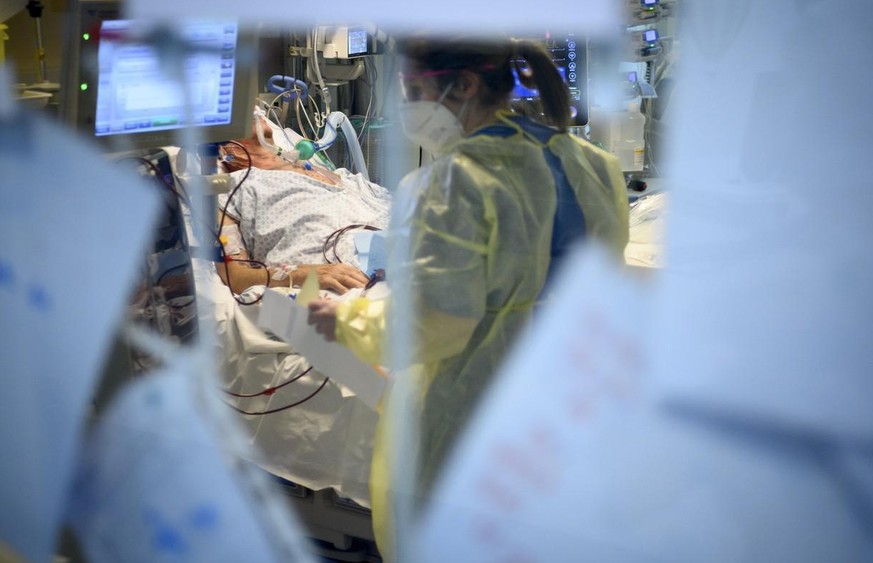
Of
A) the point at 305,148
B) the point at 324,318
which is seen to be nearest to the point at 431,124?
the point at 324,318

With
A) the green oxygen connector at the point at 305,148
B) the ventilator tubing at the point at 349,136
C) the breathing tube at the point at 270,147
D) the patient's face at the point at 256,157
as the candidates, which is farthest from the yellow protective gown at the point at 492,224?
the patient's face at the point at 256,157

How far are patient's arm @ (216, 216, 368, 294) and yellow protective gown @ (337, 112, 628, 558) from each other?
27 cm

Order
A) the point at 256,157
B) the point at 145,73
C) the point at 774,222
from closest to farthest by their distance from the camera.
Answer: the point at 774,222 → the point at 145,73 → the point at 256,157

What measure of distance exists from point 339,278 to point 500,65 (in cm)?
53

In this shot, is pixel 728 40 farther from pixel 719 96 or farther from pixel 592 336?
pixel 592 336

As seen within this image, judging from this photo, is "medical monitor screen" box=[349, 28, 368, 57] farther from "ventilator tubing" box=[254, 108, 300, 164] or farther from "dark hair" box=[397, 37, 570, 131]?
"ventilator tubing" box=[254, 108, 300, 164]

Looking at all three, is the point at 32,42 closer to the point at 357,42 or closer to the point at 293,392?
the point at 357,42

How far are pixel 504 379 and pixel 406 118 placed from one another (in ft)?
1.35

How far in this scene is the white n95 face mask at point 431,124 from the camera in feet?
3.86

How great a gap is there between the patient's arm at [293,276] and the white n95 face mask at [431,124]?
335 millimetres

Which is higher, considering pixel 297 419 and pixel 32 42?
pixel 32 42

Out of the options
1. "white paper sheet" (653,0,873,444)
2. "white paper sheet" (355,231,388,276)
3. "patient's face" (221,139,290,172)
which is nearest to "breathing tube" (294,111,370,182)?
"white paper sheet" (355,231,388,276)

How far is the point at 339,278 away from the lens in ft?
4.91

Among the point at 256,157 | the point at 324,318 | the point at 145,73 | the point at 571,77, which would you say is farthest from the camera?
the point at 256,157
